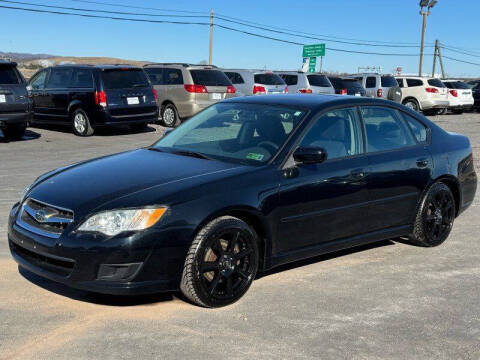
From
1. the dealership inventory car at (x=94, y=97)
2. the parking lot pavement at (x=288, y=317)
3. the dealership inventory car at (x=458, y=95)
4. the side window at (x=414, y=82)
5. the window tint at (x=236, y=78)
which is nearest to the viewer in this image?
the parking lot pavement at (x=288, y=317)

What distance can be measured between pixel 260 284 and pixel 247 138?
1.20 metres

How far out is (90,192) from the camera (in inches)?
177

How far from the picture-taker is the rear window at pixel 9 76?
47.6 feet

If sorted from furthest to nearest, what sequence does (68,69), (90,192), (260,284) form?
(68,69) → (260,284) → (90,192)

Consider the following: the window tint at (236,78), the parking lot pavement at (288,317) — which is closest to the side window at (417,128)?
the parking lot pavement at (288,317)

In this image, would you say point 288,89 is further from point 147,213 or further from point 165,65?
point 147,213

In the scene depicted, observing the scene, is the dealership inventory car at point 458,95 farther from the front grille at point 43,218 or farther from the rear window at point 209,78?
the front grille at point 43,218

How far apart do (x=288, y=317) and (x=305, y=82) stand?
2232cm

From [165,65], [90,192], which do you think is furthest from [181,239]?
[165,65]

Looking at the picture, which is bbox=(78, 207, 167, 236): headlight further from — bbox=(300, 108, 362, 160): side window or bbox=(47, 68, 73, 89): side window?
bbox=(47, 68, 73, 89): side window

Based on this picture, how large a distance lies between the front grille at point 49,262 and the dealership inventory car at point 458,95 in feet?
89.7

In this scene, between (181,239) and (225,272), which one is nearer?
(181,239)

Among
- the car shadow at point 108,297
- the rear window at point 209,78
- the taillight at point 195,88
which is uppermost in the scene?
the rear window at point 209,78

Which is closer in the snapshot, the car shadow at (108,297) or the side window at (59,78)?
the car shadow at (108,297)
